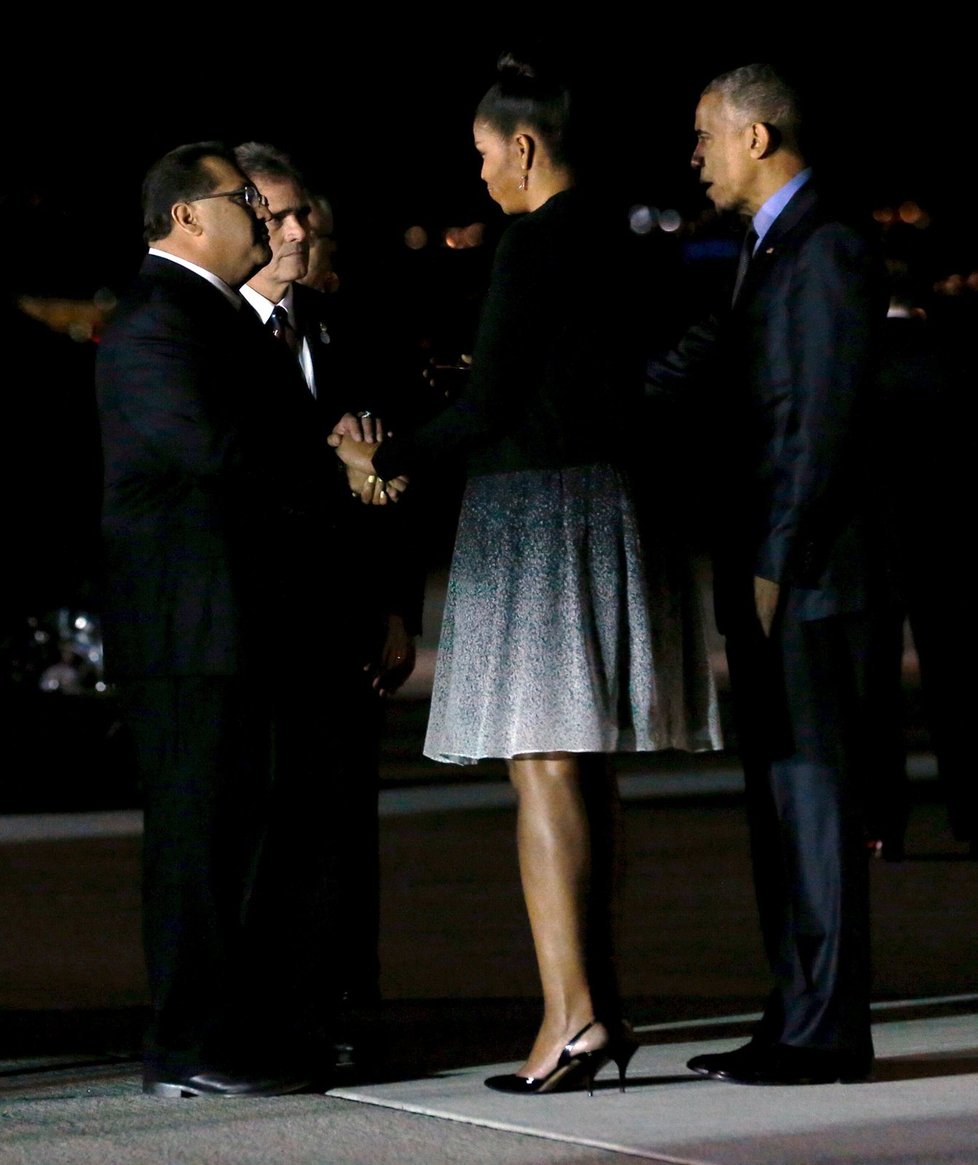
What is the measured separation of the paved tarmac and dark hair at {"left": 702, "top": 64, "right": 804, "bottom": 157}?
6.49ft

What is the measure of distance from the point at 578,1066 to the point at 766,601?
1.01 metres

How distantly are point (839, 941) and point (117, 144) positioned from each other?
54.3 ft

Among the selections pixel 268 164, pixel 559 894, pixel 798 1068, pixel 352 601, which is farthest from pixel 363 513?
pixel 798 1068

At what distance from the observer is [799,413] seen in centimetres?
536

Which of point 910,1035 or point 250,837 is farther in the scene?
point 910,1035

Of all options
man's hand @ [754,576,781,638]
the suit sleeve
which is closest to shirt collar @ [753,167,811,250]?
the suit sleeve

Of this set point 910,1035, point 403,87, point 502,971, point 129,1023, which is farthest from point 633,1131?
point 403,87

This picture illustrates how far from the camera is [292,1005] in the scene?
598 centimetres

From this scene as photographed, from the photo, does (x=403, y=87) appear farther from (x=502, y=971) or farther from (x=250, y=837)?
(x=250, y=837)

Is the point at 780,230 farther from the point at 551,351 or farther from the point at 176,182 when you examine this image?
the point at 176,182

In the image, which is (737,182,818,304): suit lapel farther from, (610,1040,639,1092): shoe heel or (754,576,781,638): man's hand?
(610,1040,639,1092): shoe heel

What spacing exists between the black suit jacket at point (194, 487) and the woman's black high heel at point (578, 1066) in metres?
0.99

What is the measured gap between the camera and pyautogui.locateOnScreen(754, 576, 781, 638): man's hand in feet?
17.9

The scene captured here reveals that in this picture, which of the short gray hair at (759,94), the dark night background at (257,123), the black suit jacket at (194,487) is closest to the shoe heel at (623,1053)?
the black suit jacket at (194,487)
